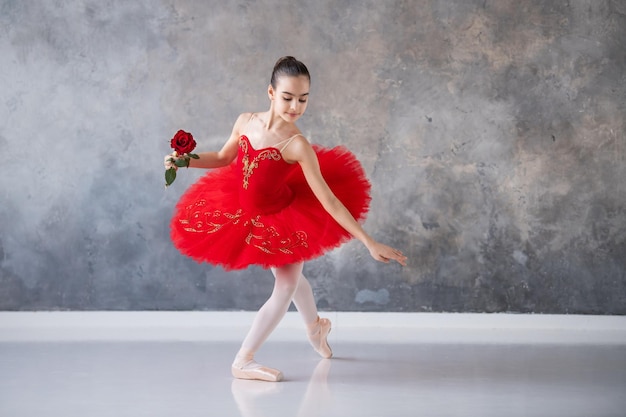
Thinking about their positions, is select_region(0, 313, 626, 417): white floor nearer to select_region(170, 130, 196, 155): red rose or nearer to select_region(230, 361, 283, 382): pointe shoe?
select_region(230, 361, 283, 382): pointe shoe

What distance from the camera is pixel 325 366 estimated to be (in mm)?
3178

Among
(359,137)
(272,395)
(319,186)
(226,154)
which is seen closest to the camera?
(272,395)

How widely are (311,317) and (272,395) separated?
63 cm

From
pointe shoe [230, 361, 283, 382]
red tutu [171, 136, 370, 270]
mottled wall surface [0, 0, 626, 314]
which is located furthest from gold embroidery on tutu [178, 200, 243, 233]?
mottled wall surface [0, 0, 626, 314]

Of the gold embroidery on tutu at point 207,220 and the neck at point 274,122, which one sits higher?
the neck at point 274,122

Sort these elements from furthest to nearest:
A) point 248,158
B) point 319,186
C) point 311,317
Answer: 1. point 311,317
2. point 248,158
3. point 319,186

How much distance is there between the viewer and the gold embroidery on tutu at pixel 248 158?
2883 millimetres

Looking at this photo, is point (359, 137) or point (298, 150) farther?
point (359, 137)

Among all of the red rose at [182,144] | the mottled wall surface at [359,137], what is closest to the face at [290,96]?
the red rose at [182,144]

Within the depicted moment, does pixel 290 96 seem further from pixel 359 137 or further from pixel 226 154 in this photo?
pixel 359 137

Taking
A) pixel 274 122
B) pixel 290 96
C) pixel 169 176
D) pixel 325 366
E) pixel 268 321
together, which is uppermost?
pixel 290 96

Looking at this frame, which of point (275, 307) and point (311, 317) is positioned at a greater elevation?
point (275, 307)

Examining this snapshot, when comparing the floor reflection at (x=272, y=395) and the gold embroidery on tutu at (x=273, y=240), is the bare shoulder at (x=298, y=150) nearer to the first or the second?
the gold embroidery on tutu at (x=273, y=240)

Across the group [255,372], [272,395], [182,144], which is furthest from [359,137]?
[272,395]
